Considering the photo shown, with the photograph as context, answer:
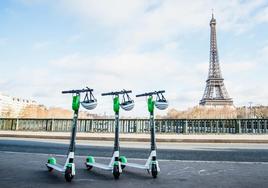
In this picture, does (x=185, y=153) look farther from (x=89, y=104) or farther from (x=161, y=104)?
(x=89, y=104)

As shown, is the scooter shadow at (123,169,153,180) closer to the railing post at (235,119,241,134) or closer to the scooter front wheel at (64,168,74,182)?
the scooter front wheel at (64,168,74,182)

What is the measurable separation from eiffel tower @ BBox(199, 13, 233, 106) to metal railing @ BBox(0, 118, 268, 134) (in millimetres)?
56266

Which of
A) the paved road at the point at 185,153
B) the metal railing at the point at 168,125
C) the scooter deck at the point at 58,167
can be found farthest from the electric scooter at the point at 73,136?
the metal railing at the point at 168,125

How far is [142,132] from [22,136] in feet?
30.5

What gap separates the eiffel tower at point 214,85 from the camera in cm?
7306

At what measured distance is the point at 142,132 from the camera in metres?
19.8

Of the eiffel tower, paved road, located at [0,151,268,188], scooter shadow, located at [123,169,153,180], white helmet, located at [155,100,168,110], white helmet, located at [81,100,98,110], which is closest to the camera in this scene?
paved road, located at [0,151,268,188]

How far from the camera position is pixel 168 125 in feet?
62.8

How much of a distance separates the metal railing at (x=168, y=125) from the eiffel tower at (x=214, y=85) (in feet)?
185

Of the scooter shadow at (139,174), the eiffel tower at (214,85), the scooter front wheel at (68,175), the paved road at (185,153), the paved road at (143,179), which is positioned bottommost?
the paved road at (185,153)

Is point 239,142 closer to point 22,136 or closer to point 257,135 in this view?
point 257,135

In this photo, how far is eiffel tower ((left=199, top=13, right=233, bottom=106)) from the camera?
73062mm

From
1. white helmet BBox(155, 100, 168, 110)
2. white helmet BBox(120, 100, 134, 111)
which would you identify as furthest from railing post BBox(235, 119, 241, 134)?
white helmet BBox(120, 100, 134, 111)

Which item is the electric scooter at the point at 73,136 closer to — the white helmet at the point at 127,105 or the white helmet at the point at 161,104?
the white helmet at the point at 127,105
